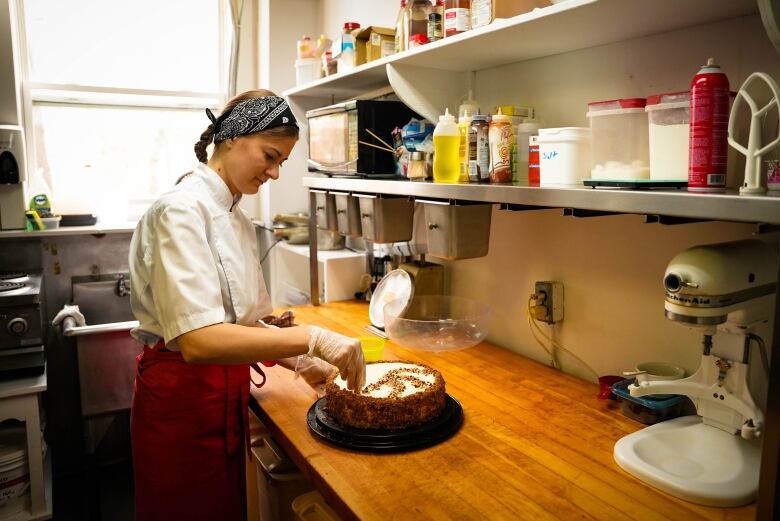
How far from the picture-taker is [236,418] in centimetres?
169

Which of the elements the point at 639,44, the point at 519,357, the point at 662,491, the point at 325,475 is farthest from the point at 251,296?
the point at 639,44

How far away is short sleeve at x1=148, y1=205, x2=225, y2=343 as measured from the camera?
4.42ft

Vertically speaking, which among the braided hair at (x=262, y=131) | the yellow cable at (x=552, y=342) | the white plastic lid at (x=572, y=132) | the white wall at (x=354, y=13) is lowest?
the yellow cable at (x=552, y=342)

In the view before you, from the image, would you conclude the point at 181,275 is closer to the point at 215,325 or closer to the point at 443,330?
the point at 215,325

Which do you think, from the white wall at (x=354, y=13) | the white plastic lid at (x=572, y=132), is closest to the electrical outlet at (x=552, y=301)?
the white plastic lid at (x=572, y=132)

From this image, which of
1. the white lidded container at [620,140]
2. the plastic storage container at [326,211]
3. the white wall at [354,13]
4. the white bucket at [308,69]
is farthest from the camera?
the white bucket at [308,69]

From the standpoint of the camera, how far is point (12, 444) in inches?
97.7

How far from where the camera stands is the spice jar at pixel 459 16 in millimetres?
Result: 1641

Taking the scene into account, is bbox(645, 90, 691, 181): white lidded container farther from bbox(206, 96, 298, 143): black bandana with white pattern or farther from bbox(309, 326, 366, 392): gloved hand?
bbox(206, 96, 298, 143): black bandana with white pattern

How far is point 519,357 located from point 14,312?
6.46ft

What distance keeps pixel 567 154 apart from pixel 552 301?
594 millimetres

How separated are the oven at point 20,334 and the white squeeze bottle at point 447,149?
5.73 feet

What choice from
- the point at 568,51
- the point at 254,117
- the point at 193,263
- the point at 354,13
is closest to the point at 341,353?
the point at 193,263

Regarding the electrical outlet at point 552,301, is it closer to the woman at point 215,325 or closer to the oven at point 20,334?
the woman at point 215,325
